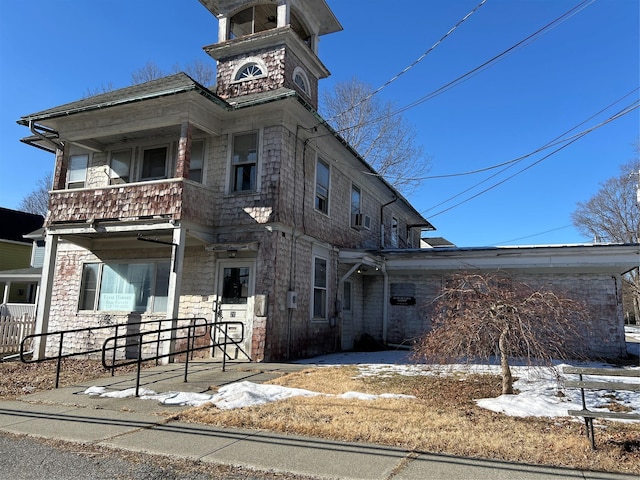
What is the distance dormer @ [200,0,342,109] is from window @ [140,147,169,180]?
2.41m

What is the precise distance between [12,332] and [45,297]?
3.58 meters

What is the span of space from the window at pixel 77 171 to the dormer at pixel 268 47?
4405 mm

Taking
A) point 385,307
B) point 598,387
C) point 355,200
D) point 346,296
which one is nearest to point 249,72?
point 355,200

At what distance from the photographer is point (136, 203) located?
35.3 ft

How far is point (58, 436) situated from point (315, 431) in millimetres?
2869

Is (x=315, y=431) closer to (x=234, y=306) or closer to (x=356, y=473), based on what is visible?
(x=356, y=473)

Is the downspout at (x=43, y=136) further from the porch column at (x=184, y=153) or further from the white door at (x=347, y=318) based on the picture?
the white door at (x=347, y=318)

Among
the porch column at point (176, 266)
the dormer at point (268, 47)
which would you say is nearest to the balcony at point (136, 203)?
the porch column at point (176, 266)

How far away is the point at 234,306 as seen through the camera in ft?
36.6

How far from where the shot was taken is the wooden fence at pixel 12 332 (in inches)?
546

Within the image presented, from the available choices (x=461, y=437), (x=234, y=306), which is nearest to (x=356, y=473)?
(x=461, y=437)

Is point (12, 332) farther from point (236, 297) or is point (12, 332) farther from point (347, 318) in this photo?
point (347, 318)

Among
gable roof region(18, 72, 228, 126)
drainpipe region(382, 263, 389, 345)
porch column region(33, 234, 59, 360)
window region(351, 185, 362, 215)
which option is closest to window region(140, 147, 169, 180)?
gable roof region(18, 72, 228, 126)

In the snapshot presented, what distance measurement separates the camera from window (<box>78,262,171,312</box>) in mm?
12166
